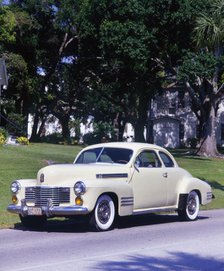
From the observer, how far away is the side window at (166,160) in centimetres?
1664

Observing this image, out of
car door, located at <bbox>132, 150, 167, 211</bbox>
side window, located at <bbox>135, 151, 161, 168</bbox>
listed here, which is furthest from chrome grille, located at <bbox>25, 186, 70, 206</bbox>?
side window, located at <bbox>135, 151, 161, 168</bbox>

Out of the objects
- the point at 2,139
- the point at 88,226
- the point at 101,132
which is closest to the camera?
the point at 88,226

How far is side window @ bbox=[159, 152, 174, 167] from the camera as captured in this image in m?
16.6

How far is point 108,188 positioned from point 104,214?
58 cm

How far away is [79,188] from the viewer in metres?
13.9

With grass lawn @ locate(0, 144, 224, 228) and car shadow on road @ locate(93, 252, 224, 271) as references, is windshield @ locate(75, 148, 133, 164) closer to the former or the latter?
grass lawn @ locate(0, 144, 224, 228)

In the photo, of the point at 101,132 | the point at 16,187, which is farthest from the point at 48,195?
the point at 101,132

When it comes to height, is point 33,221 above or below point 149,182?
below

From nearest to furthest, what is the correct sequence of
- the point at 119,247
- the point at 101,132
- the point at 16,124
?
1. the point at 119,247
2. the point at 16,124
3. the point at 101,132

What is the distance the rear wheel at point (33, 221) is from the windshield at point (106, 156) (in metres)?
1.88

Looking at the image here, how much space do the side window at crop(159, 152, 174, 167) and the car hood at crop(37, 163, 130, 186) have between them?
2016 millimetres

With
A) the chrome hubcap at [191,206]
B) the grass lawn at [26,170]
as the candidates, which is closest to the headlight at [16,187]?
the grass lawn at [26,170]

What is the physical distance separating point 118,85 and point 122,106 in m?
8.63

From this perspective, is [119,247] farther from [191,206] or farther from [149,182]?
[191,206]
